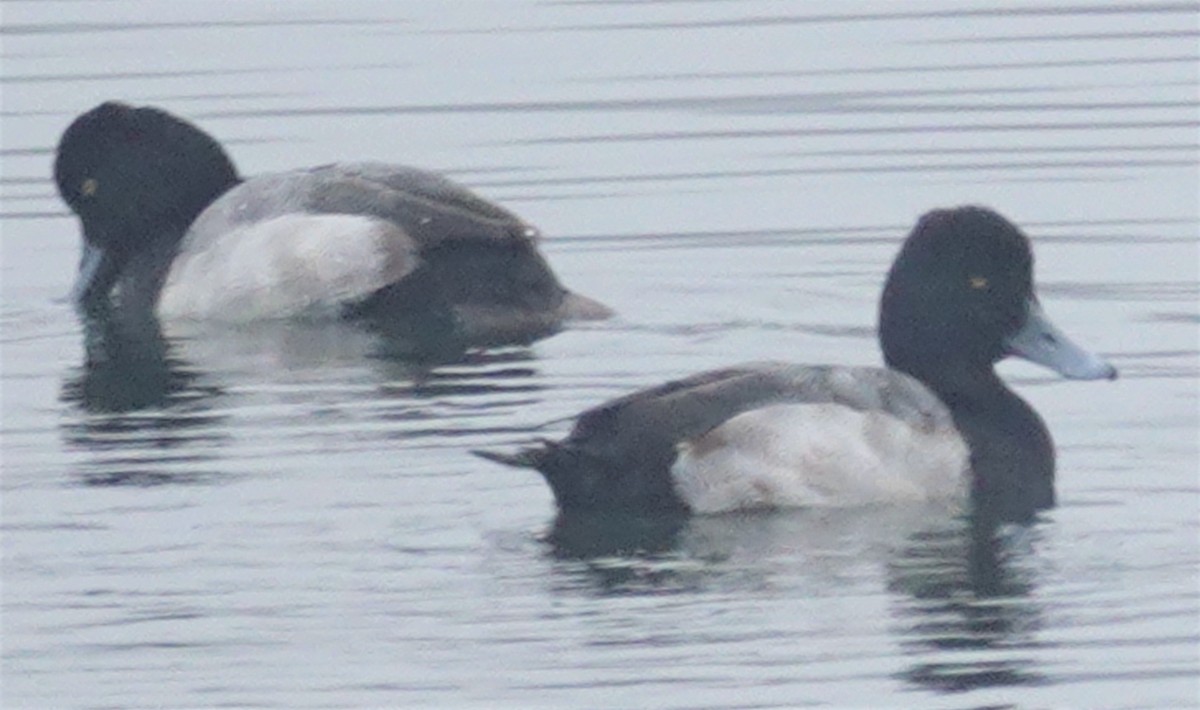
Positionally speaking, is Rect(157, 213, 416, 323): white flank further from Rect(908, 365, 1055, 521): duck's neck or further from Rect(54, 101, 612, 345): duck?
Rect(908, 365, 1055, 521): duck's neck

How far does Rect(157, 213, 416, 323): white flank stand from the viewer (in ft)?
46.7

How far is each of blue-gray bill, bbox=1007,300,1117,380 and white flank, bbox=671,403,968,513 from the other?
831 mm

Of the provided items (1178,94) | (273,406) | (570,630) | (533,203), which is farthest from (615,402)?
(1178,94)

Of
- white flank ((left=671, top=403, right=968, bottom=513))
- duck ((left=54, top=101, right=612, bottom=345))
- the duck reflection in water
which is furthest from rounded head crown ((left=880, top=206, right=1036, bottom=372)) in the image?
duck ((left=54, top=101, right=612, bottom=345))

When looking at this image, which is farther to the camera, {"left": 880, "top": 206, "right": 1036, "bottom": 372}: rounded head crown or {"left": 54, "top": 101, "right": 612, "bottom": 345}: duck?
{"left": 54, "top": 101, "right": 612, "bottom": 345}: duck

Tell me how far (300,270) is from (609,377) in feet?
6.82

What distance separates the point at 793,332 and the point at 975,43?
7084 millimetres

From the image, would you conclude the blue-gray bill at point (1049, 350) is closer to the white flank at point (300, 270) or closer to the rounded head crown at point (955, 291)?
the rounded head crown at point (955, 291)

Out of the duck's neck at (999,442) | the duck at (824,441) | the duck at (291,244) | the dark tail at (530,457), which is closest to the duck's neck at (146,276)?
the duck at (291,244)

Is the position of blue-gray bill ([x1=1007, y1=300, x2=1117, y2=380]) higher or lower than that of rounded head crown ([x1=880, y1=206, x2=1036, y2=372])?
lower

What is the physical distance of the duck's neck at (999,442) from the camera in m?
10.6

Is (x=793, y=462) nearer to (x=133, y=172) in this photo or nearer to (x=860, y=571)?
(x=860, y=571)

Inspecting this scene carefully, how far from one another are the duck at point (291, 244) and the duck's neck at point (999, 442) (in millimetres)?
2769

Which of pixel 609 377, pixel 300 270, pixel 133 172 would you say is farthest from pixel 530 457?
pixel 133 172
